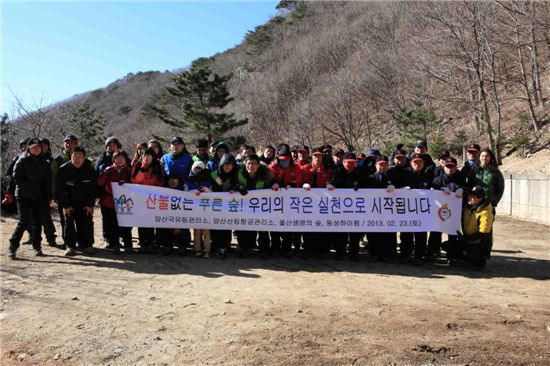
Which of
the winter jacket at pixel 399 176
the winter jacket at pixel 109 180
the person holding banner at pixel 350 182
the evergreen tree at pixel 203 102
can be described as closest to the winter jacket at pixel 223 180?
the winter jacket at pixel 109 180

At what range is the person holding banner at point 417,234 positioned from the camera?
7211mm

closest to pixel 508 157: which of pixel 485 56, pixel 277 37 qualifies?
pixel 485 56

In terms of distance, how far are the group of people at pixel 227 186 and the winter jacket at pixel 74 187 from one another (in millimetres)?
15

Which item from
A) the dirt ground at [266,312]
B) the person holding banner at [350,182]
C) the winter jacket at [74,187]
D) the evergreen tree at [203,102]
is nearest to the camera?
the dirt ground at [266,312]

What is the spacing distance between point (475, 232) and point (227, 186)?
397 cm

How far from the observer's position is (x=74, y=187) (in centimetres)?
698

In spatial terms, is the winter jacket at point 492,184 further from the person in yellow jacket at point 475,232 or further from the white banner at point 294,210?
the white banner at point 294,210

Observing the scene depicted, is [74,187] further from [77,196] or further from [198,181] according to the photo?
[198,181]

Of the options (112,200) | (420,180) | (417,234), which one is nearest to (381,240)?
(417,234)

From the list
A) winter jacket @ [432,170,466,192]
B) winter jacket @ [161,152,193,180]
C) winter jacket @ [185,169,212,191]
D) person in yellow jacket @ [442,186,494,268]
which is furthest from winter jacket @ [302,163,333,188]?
person in yellow jacket @ [442,186,494,268]

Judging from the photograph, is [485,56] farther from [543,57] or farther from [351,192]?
[351,192]

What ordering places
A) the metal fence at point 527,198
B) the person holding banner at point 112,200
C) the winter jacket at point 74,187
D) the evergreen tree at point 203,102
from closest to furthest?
the winter jacket at point 74,187 < the person holding banner at point 112,200 < the metal fence at point 527,198 < the evergreen tree at point 203,102

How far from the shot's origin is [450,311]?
4.86m

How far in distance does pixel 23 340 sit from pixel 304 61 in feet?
150
